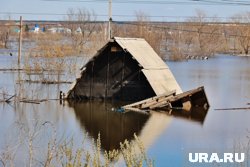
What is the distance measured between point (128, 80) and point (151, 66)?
→ 3.29 feet

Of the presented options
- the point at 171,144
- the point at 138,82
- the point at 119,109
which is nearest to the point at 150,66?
the point at 138,82

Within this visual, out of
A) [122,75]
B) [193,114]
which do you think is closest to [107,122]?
[193,114]

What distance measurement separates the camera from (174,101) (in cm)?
2197

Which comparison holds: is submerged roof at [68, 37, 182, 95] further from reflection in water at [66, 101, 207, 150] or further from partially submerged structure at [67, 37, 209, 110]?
reflection in water at [66, 101, 207, 150]

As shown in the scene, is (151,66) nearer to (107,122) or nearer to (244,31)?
(107,122)

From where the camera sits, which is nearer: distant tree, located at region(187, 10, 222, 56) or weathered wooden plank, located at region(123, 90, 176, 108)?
weathered wooden plank, located at region(123, 90, 176, 108)

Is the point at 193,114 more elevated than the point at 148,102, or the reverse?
the point at 148,102

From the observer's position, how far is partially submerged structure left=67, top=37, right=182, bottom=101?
22.1 metres

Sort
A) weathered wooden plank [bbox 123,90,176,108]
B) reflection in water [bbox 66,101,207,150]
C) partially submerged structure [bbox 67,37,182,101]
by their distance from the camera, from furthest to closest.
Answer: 1. partially submerged structure [bbox 67,37,182,101]
2. weathered wooden plank [bbox 123,90,176,108]
3. reflection in water [bbox 66,101,207,150]

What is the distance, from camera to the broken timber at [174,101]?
20734 mm

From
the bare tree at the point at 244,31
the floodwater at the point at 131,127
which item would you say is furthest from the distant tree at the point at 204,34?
the floodwater at the point at 131,127

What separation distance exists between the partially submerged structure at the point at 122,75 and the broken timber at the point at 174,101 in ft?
1.52

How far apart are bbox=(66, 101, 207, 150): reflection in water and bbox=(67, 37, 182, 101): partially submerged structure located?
25.4 inches

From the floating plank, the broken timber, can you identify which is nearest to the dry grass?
the floating plank
